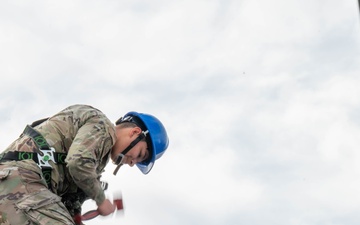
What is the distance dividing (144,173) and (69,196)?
1203mm

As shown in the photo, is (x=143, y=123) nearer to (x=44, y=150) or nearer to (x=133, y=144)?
(x=133, y=144)

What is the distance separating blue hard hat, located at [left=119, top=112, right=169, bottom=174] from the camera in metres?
8.32

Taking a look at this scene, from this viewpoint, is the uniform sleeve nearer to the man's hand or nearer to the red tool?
the man's hand

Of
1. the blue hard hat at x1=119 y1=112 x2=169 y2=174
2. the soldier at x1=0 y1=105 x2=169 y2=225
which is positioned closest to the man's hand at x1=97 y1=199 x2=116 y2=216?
the soldier at x1=0 y1=105 x2=169 y2=225

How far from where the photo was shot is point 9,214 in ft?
23.1

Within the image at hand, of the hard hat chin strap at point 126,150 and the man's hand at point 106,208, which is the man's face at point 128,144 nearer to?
the hard hat chin strap at point 126,150

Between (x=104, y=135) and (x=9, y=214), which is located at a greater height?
(x=104, y=135)

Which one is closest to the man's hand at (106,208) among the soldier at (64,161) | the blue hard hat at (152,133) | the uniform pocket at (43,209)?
the soldier at (64,161)

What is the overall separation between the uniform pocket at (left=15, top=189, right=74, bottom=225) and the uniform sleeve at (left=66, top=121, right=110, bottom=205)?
12.6 inches

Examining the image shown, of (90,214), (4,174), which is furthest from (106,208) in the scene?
(4,174)

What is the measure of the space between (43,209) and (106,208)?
31.1 inches

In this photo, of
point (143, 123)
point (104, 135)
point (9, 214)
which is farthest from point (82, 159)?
point (143, 123)

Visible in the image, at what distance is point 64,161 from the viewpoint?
295 inches

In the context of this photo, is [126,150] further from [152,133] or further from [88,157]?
[88,157]
